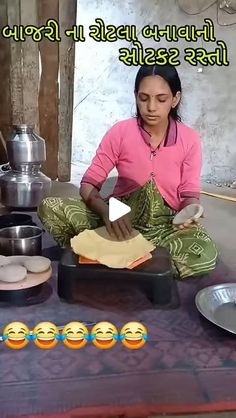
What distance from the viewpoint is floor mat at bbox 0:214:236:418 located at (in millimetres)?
926

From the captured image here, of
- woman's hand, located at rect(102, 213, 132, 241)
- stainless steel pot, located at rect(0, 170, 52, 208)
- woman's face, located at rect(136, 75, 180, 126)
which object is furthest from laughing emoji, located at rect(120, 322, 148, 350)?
stainless steel pot, located at rect(0, 170, 52, 208)

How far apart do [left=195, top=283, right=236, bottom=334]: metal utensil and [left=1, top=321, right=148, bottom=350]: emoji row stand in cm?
19

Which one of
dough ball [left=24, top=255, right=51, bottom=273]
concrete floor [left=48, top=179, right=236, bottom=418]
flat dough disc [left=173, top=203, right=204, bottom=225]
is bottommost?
concrete floor [left=48, top=179, right=236, bottom=418]

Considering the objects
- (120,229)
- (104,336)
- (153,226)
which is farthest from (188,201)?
(104,336)

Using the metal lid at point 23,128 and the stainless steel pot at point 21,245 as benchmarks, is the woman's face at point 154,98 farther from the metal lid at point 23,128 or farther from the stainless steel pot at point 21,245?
the metal lid at point 23,128

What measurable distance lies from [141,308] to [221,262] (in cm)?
59

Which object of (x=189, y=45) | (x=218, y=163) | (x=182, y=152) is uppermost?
(x=189, y=45)

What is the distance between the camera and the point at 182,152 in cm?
176

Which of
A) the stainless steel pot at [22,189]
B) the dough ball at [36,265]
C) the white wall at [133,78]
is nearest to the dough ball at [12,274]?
the dough ball at [36,265]

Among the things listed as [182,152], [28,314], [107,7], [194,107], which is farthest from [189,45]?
[28,314]

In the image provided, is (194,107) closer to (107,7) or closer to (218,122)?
(218,122)

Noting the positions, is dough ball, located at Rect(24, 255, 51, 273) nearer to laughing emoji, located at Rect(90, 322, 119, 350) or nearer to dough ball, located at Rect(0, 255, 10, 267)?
dough ball, located at Rect(0, 255, 10, 267)

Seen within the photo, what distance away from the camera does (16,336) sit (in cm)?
112

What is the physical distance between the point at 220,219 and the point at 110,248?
144cm
